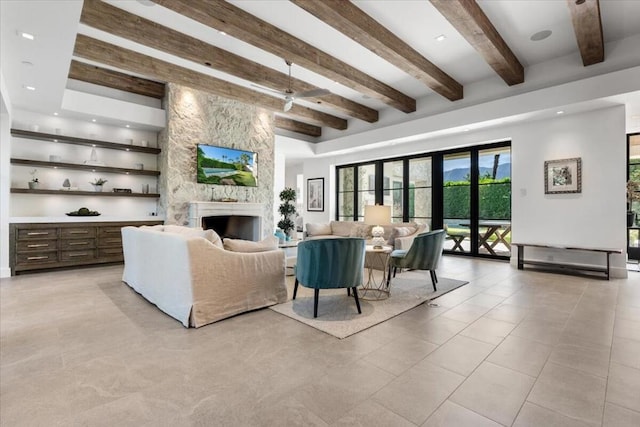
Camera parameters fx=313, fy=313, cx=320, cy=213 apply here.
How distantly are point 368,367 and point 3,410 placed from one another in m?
2.12

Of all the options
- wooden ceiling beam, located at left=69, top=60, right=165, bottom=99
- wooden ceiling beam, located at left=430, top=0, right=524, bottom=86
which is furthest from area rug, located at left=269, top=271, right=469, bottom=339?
wooden ceiling beam, located at left=69, top=60, right=165, bottom=99

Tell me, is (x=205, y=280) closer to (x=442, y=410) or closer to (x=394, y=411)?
(x=394, y=411)

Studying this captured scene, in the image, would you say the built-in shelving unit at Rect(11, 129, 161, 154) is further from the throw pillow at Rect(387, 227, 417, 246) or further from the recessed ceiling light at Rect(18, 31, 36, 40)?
the throw pillow at Rect(387, 227, 417, 246)

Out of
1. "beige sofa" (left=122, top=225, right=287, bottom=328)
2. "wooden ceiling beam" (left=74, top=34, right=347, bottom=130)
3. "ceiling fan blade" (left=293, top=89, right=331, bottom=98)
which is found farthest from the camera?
"ceiling fan blade" (left=293, top=89, right=331, bottom=98)

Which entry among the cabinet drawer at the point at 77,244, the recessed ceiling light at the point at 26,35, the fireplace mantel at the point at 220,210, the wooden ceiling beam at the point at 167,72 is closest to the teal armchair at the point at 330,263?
the recessed ceiling light at the point at 26,35

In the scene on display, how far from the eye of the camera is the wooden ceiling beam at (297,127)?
8853 mm

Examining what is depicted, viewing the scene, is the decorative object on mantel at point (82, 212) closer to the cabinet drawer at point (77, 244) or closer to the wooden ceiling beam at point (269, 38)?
the cabinet drawer at point (77, 244)

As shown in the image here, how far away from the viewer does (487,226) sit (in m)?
7.05

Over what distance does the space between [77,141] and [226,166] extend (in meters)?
2.72

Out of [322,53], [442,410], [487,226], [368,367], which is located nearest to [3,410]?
[368,367]

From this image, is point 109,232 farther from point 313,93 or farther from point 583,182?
point 583,182

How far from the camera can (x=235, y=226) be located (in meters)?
7.80

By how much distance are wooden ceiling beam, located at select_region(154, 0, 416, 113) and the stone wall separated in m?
2.70

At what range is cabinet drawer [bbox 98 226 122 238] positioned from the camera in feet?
19.2
